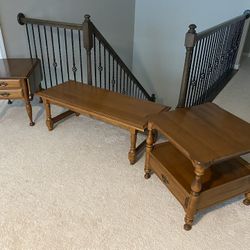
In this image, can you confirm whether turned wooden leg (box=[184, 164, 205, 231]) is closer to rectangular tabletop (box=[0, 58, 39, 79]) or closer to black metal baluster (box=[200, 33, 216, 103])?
black metal baluster (box=[200, 33, 216, 103])

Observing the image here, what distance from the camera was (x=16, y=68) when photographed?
94.4 inches

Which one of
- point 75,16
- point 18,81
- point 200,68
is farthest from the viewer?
point 75,16

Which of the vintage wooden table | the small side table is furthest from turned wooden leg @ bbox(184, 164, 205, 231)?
the small side table

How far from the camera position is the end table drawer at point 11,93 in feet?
7.42

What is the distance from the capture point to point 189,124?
5.35ft

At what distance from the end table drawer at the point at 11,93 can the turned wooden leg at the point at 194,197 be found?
1738 mm

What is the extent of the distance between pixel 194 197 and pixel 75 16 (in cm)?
295

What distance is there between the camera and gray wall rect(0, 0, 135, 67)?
8.83 feet

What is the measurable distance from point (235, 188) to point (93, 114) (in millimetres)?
1150

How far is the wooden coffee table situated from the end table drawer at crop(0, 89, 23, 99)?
0.22 m

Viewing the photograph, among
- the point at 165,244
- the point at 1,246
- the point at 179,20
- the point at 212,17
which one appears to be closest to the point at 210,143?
the point at 165,244

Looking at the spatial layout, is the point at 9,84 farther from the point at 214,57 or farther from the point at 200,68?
the point at 214,57

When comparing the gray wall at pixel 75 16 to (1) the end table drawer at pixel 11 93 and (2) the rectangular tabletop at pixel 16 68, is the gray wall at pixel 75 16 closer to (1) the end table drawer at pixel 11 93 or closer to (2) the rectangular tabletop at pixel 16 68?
(2) the rectangular tabletop at pixel 16 68

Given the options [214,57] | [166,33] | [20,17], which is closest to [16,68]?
[20,17]
